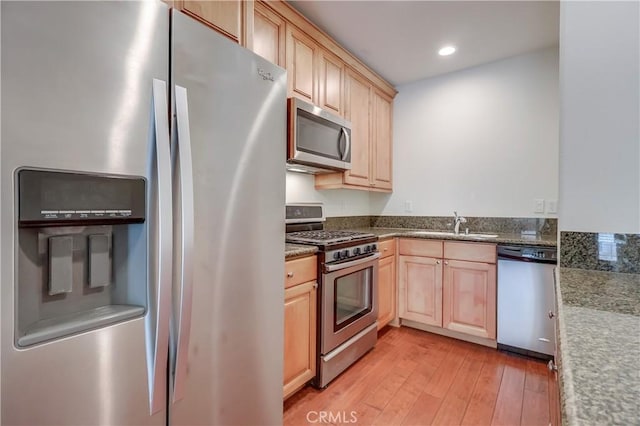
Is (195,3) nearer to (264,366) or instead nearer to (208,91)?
(208,91)

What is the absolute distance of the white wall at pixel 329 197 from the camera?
8.46 ft

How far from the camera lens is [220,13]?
126 cm

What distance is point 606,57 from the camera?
1118mm

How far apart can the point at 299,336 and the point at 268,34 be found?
6.11 feet

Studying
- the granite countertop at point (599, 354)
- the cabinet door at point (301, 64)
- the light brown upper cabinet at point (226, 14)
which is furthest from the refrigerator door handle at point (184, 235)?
the cabinet door at point (301, 64)

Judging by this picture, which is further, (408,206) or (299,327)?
(408,206)

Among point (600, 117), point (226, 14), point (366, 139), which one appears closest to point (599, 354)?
point (600, 117)

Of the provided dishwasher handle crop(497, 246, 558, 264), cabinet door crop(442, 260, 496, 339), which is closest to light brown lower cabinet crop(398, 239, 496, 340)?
cabinet door crop(442, 260, 496, 339)

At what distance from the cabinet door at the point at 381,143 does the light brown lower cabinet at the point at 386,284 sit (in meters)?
0.75

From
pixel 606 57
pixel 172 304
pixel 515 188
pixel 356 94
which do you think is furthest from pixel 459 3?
pixel 172 304

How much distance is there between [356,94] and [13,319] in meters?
2.77

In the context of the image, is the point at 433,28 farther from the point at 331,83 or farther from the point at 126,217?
the point at 126,217

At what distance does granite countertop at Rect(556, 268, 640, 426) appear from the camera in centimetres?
37

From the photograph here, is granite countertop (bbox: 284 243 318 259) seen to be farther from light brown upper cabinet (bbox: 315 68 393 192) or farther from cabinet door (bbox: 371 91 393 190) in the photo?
cabinet door (bbox: 371 91 393 190)
